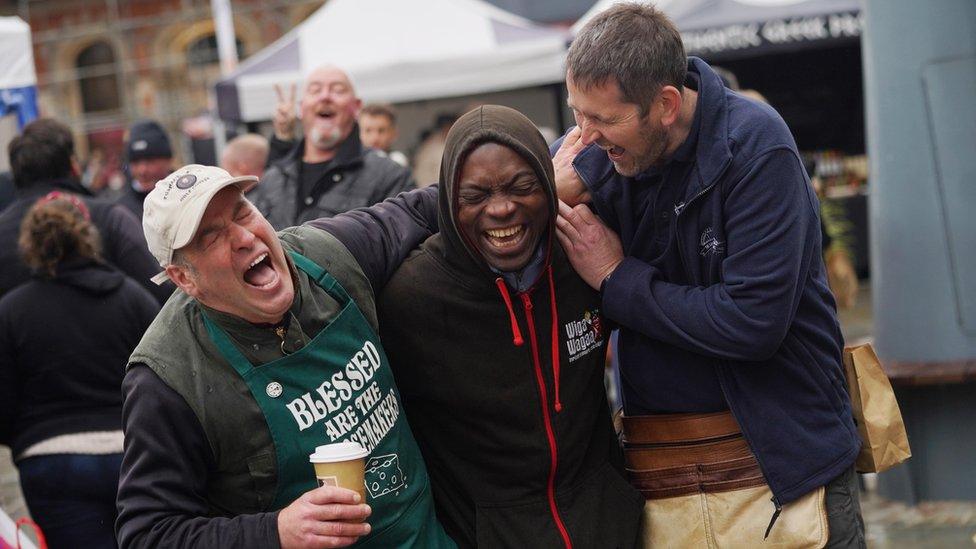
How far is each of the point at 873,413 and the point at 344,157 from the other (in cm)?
278

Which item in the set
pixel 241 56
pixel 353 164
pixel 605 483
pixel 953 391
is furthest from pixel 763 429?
pixel 241 56

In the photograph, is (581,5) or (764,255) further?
(581,5)

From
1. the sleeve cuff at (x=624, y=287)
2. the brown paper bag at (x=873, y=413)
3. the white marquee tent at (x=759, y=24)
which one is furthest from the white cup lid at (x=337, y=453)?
the white marquee tent at (x=759, y=24)

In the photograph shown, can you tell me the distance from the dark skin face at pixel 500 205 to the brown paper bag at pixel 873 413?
0.91m

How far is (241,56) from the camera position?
2811cm

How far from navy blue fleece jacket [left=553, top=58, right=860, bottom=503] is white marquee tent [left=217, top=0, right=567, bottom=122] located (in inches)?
236

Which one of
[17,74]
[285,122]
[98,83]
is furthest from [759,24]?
[98,83]

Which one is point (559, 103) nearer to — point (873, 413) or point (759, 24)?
point (759, 24)

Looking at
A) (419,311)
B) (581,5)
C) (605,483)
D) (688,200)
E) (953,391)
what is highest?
(581,5)

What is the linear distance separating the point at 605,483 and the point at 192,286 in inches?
43.0

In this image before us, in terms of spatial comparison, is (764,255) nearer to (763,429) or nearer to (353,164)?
(763,429)

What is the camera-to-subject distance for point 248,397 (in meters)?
2.38

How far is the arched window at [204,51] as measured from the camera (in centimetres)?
2806

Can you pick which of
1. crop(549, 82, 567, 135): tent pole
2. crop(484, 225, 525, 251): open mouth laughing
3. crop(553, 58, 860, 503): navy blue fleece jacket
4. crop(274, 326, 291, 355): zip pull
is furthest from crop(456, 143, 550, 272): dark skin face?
crop(549, 82, 567, 135): tent pole
